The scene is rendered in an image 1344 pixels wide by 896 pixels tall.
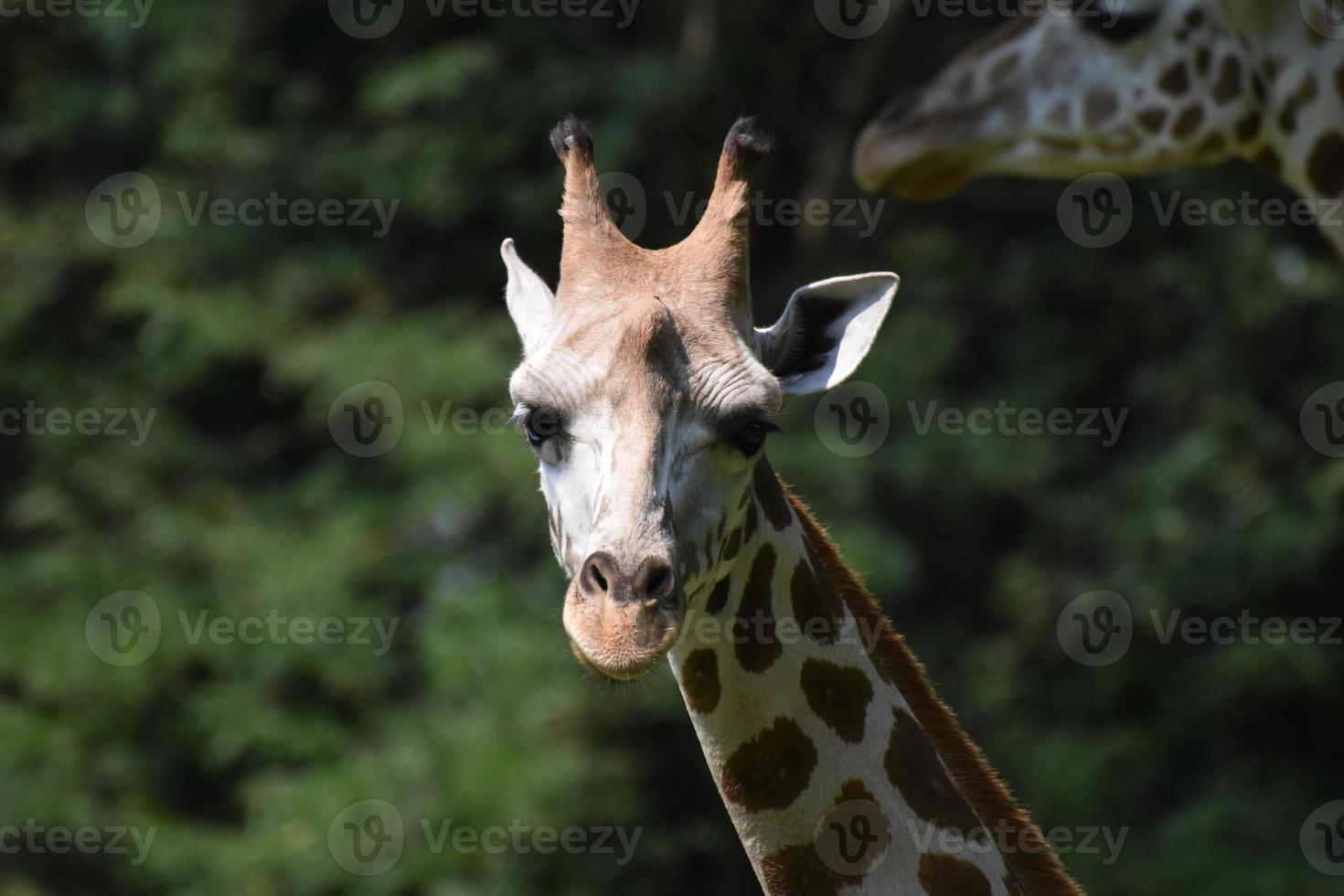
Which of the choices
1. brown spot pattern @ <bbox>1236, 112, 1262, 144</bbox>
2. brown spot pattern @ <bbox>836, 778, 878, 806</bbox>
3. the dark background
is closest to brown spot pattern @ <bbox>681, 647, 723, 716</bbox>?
brown spot pattern @ <bbox>836, 778, 878, 806</bbox>

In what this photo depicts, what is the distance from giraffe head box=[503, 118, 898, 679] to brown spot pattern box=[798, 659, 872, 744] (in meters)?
0.29

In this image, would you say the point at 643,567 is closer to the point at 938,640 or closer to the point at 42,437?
the point at 938,640

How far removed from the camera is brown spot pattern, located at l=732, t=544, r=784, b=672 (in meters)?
2.96

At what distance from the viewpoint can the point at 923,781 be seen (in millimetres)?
2977

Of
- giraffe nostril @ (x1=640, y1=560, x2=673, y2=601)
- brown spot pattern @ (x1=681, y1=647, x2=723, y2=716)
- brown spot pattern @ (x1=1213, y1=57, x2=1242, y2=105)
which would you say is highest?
brown spot pattern @ (x1=1213, y1=57, x2=1242, y2=105)

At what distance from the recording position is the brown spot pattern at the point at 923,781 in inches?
116

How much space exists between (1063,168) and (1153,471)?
412 centimetres

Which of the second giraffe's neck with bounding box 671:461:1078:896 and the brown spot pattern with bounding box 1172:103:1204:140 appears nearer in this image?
the second giraffe's neck with bounding box 671:461:1078:896

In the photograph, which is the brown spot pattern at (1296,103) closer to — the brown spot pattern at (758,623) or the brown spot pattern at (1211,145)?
the brown spot pattern at (1211,145)

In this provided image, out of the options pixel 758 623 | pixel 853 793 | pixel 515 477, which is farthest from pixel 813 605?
pixel 515 477

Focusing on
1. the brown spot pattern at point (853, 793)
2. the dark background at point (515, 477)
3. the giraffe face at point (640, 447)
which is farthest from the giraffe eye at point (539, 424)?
the dark background at point (515, 477)

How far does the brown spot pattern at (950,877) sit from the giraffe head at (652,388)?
620mm

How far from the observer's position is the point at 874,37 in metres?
9.66

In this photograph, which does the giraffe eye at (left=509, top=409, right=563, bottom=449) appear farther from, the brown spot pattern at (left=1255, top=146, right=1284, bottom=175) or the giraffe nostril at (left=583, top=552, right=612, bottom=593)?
the brown spot pattern at (left=1255, top=146, right=1284, bottom=175)
